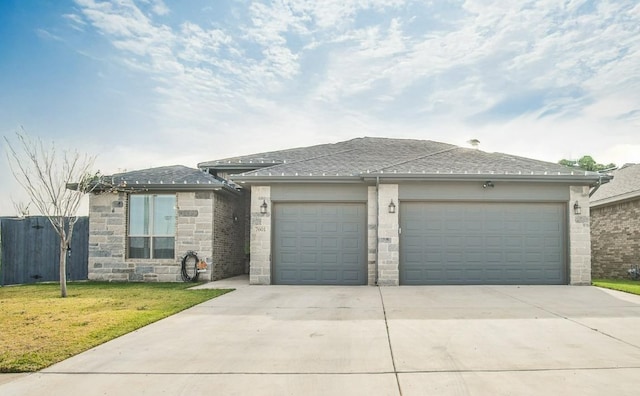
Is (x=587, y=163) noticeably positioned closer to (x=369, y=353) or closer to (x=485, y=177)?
(x=485, y=177)

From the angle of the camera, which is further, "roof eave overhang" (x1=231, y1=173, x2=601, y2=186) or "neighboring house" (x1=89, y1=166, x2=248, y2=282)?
"neighboring house" (x1=89, y1=166, x2=248, y2=282)

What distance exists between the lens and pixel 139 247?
11852 mm

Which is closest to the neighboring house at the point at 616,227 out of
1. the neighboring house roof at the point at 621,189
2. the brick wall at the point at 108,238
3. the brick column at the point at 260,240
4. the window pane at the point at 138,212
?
the neighboring house roof at the point at 621,189

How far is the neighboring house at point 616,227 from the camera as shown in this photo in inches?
523

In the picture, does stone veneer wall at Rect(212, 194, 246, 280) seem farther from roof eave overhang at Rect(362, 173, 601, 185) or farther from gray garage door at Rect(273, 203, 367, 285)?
roof eave overhang at Rect(362, 173, 601, 185)

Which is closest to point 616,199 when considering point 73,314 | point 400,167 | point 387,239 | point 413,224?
point 413,224

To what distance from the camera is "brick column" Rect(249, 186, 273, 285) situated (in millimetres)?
10875

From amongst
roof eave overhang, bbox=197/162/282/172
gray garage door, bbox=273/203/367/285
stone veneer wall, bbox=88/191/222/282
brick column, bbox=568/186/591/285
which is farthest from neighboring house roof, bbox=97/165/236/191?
brick column, bbox=568/186/591/285

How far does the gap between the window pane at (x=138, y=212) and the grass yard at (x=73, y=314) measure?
61.7 inches

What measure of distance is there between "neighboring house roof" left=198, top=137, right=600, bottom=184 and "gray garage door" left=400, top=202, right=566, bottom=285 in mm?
850

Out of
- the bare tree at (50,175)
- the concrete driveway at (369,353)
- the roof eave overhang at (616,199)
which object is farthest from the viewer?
the roof eave overhang at (616,199)

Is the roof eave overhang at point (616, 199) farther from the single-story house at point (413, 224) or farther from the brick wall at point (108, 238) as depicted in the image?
the brick wall at point (108, 238)

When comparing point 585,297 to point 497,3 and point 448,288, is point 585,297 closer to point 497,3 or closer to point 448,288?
point 448,288

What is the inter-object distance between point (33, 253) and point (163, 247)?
152 inches
